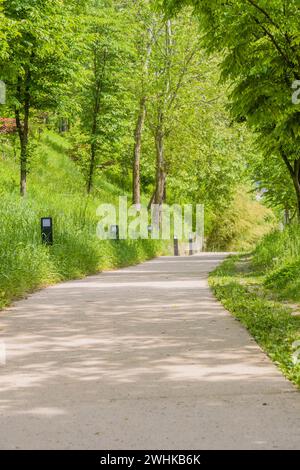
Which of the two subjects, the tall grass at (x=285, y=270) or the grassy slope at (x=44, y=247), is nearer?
the tall grass at (x=285, y=270)

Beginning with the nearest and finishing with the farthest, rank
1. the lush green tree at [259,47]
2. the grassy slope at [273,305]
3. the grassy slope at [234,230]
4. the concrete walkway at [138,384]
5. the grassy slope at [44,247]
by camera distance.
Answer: the concrete walkway at [138,384]
the grassy slope at [273,305]
the lush green tree at [259,47]
the grassy slope at [44,247]
the grassy slope at [234,230]

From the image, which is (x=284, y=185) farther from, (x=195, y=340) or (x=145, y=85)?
(x=195, y=340)

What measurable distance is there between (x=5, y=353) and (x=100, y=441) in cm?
274

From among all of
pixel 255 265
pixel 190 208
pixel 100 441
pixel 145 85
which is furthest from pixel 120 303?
pixel 190 208

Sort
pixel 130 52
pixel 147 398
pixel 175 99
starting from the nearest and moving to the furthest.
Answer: pixel 147 398, pixel 130 52, pixel 175 99

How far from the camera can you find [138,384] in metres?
5.05

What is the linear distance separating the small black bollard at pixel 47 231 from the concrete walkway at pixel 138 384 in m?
4.94

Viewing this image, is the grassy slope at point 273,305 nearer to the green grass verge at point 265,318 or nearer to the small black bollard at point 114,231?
the green grass verge at point 265,318

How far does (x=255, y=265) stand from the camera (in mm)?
18062

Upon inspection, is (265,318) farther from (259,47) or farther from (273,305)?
(259,47)

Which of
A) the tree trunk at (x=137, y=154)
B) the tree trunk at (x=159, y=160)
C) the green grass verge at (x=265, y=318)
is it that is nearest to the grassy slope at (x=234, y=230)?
the tree trunk at (x=159, y=160)

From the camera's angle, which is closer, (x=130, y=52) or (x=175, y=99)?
(x=130, y=52)

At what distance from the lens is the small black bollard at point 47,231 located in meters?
13.9

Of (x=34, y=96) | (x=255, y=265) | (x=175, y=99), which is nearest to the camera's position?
(x=255, y=265)
